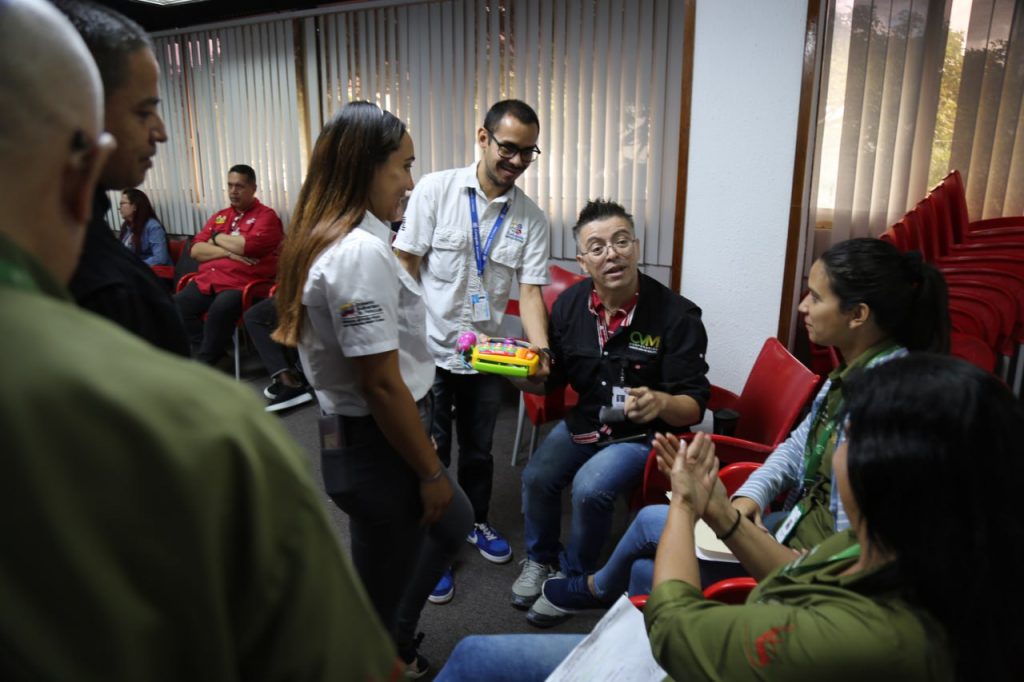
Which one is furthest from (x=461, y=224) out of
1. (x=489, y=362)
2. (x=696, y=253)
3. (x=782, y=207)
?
(x=782, y=207)

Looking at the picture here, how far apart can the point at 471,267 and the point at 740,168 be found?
4.55ft

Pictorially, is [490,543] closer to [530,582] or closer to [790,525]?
[530,582]

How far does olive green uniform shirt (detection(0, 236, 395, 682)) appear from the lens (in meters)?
0.36

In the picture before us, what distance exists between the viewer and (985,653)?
0.85 m

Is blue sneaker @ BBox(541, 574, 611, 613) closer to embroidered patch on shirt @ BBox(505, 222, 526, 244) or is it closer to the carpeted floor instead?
the carpeted floor

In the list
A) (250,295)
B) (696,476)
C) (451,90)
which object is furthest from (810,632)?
(451,90)

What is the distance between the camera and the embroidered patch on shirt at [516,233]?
2693mm

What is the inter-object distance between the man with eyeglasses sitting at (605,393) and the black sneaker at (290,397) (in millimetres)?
2449

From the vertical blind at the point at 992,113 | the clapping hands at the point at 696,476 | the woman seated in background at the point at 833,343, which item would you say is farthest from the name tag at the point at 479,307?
the vertical blind at the point at 992,113

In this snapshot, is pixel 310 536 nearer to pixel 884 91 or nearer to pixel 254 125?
pixel 884 91

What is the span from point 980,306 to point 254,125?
5.49m

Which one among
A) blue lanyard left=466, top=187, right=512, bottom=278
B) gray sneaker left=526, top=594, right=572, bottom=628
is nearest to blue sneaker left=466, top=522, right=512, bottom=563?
gray sneaker left=526, top=594, right=572, bottom=628

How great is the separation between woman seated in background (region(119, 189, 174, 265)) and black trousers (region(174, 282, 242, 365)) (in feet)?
3.11

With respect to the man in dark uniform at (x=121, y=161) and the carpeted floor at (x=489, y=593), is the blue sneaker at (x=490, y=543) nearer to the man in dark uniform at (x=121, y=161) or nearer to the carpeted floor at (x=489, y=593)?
the carpeted floor at (x=489, y=593)
